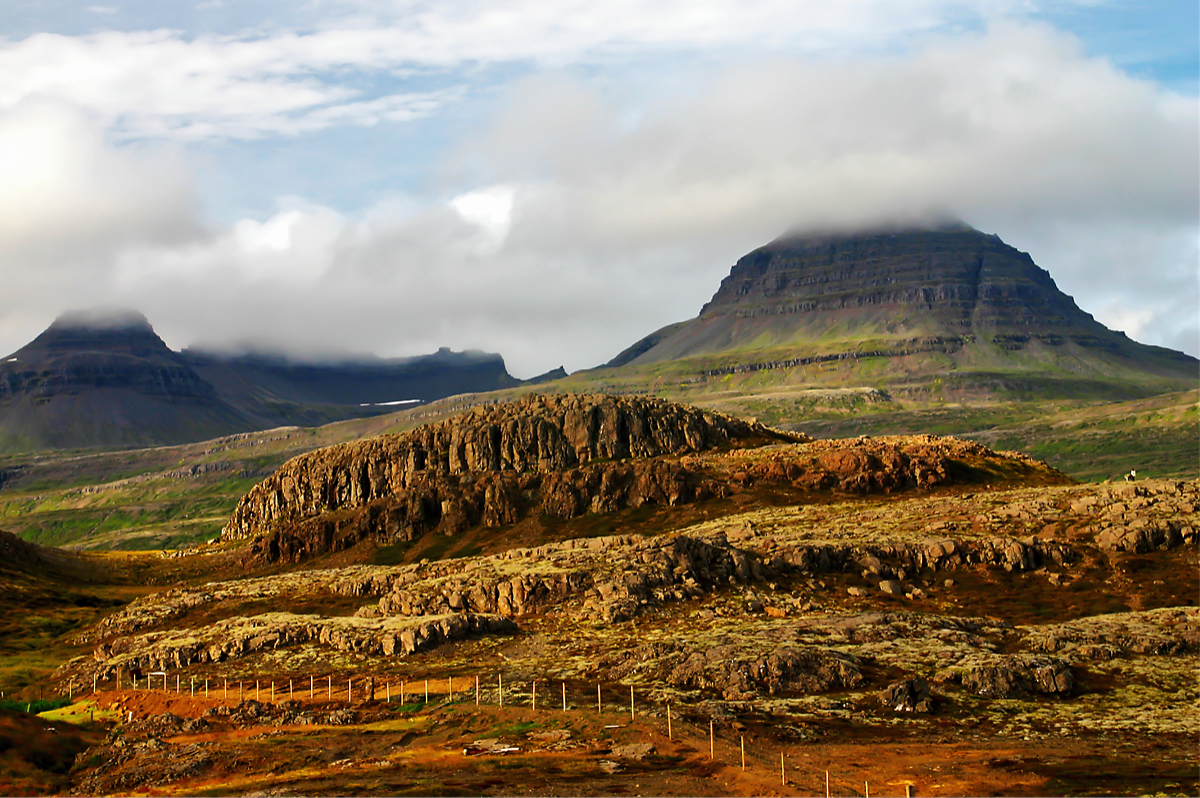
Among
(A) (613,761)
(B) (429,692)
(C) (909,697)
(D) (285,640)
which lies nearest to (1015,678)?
(C) (909,697)

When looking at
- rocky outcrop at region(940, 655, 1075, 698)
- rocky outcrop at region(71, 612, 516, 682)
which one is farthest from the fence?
rocky outcrop at region(940, 655, 1075, 698)

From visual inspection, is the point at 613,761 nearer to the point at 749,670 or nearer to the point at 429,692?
the point at 749,670

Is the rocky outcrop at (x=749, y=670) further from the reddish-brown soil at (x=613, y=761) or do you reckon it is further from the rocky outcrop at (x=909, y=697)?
the reddish-brown soil at (x=613, y=761)

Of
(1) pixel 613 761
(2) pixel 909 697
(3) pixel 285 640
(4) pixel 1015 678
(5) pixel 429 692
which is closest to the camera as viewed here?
(1) pixel 613 761

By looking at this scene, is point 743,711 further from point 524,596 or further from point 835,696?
point 524,596

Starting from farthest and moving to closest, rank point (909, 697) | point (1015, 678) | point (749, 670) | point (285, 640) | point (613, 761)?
point (285, 640)
point (749, 670)
point (1015, 678)
point (909, 697)
point (613, 761)

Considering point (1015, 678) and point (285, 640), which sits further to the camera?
point (285, 640)

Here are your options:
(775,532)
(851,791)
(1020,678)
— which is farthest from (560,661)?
(775,532)

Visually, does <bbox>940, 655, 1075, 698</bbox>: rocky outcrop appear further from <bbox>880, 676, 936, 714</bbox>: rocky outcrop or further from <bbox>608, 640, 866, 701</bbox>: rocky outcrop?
<bbox>608, 640, 866, 701</bbox>: rocky outcrop

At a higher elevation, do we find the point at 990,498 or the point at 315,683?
the point at 990,498

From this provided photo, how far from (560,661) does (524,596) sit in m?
30.0

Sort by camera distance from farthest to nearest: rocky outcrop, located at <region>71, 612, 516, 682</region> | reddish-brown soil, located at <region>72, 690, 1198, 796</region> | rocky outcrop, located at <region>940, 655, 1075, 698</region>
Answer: rocky outcrop, located at <region>71, 612, 516, 682</region>, rocky outcrop, located at <region>940, 655, 1075, 698</region>, reddish-brown soil, located at <region>72, 690, 1198, 796</region>

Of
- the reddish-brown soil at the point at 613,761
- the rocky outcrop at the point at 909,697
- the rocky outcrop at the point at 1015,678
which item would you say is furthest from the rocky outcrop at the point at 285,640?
the rocky outcrop at the point at 1015,678

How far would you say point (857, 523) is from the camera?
181 m
